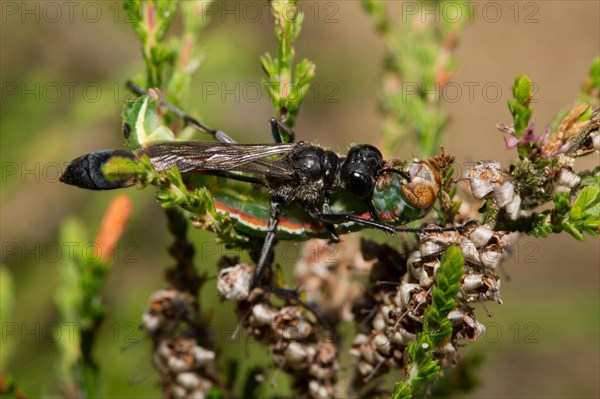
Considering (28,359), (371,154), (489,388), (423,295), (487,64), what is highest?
(487,64)

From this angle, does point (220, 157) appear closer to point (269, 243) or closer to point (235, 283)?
point (269, 243)

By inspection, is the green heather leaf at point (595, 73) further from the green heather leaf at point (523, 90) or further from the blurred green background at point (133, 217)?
the green heather leaf at point (523, 90)

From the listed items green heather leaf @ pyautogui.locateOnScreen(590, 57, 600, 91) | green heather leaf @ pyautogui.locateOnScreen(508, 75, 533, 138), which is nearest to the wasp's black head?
green heather leaf @ pyautogui.locateOnScreen(508, 75, 533, 138)

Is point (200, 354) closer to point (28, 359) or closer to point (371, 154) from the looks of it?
point (371, 154)

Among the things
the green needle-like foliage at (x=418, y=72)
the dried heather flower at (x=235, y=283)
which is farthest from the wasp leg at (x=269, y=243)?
the green needle-like foliage at (x=418, y=72)

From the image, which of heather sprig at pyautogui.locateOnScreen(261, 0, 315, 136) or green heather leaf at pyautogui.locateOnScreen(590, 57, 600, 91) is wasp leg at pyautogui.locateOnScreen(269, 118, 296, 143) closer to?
heather sprig at pyautogui.locateOnScreen(261, 0, 315, 136)

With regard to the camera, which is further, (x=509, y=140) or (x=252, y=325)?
(x=252, y=325)

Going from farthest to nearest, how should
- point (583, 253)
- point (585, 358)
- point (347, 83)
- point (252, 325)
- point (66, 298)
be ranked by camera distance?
point (583, 253) → point (585, 358) → point (347, 83) → point (66, 298) → point (252, 325)

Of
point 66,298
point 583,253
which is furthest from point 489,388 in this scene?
point 66,298
